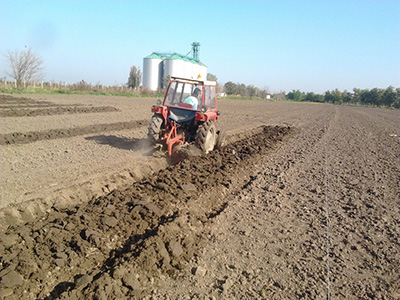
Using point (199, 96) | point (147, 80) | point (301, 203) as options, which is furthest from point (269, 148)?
point (147, 80)

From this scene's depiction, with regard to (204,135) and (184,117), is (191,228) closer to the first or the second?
(204,135)

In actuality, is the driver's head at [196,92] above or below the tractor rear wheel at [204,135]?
above

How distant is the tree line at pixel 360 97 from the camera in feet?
271

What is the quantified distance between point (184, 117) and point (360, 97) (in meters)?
98.5

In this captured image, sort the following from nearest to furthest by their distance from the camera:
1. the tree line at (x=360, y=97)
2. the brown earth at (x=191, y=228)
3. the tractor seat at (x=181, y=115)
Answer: the brown earth at (x=191, y=228)
the tractor seat at (x=181, y=115)
the tree line at (x=360, y=97)

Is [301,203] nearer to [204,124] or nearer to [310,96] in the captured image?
[204,124]

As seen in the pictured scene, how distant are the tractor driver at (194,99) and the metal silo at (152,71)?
1838 inches

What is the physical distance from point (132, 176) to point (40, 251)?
312 centimetres

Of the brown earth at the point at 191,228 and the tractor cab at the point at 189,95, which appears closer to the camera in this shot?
the brown earth at the point at 191,228

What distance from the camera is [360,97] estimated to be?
9512cm

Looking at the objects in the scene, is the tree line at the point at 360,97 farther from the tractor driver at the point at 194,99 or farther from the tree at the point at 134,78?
the tractor driver at the point at 194,99

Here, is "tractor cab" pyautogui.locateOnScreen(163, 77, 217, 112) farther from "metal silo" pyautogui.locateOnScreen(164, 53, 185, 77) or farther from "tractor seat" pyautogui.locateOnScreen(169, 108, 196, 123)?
"metal silo" pyautogui.locateOnScreen(164, 53, 185, 77)

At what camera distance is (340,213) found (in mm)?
5441

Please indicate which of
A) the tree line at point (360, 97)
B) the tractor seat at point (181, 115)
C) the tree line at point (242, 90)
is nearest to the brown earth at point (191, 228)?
the tractor seat at point (181, 115)
